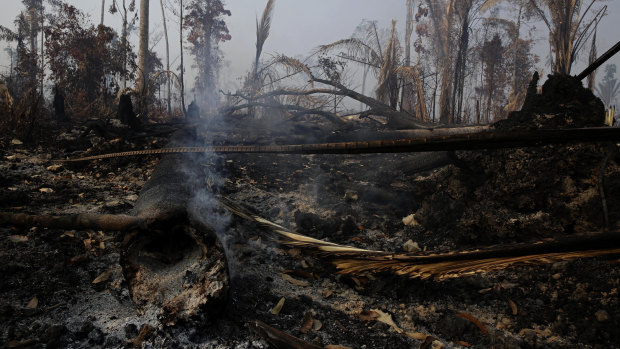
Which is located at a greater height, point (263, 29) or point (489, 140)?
point (263, 29)

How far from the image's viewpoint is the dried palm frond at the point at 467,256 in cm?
81

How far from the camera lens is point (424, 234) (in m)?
2.41

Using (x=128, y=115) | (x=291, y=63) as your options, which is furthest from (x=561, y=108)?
(x=291, y=63)

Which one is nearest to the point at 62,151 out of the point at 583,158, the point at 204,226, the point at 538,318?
the point at 204,226

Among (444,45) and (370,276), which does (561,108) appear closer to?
(370,276)

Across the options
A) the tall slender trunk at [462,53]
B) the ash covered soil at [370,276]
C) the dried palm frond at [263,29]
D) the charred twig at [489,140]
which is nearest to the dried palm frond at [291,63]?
the dried palm frond at [263,29]

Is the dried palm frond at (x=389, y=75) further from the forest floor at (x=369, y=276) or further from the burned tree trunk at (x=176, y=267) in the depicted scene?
the burned tree trunk at (x=176, y=267)

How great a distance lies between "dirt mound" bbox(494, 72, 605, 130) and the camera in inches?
85.9

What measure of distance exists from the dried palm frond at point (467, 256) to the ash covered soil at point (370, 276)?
0.14 m

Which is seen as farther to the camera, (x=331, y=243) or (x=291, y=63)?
(x=291, y=63)

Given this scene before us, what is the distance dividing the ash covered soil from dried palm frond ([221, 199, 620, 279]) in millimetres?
136

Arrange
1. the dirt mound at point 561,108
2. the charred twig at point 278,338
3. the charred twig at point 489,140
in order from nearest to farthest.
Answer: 1. the charred twig at point 489,140
2. the charred twig at point 278,338
3. the dirt mound at point 561,108

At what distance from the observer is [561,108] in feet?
7.46

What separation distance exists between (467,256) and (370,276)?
812 mm
